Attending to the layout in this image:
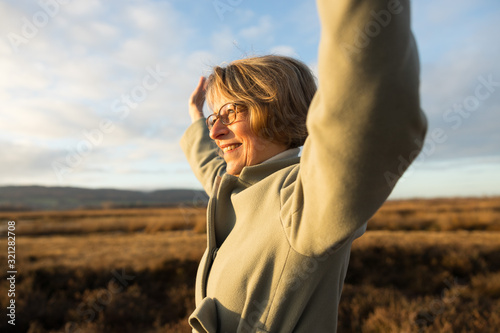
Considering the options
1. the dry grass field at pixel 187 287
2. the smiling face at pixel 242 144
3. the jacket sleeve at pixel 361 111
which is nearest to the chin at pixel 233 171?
the smiling face at pixel 242 144

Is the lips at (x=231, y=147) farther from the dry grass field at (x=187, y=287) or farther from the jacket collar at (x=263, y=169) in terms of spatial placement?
the dry grass field at (x=187, y=287)

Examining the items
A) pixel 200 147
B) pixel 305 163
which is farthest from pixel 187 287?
pixel 305 163

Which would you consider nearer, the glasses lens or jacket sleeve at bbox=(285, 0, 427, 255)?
jacket sleeve at bbox=(285, 0, 427, 255)

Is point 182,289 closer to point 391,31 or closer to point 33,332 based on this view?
point 33,332

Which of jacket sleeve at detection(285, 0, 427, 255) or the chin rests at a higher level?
jacket sleeve at detection(285, 0, 427, 255)

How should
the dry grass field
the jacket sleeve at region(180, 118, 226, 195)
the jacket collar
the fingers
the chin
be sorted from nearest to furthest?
the jacket collar, the chin, the jacket sleeve at region(180, 118, 226, 195), the fingers, the dry grass field

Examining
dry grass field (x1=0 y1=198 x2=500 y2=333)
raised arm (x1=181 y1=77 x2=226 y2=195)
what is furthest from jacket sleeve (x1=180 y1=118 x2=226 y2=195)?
dry grass field (x1=0 y1=198 x2=500 y2=333)

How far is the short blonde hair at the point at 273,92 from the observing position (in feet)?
4.45

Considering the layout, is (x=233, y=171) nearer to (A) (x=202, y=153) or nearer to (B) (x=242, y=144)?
(B) (x=242, y=144)

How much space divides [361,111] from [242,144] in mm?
762

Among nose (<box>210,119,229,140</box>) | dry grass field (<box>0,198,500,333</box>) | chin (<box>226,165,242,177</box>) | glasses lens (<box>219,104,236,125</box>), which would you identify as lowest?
dry grass field (<box>0,198,500,333</box>)

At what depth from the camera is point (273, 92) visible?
1358 millimetres

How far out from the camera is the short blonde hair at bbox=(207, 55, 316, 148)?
1355mm

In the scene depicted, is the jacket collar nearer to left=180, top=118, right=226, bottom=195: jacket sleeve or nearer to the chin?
the chin
